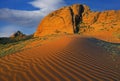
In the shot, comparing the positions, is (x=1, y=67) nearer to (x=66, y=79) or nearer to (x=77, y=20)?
(x=66, y=79)

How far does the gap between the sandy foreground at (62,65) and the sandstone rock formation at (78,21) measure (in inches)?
831

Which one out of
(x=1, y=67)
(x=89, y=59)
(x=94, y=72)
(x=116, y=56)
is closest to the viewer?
(x=94, y=72)

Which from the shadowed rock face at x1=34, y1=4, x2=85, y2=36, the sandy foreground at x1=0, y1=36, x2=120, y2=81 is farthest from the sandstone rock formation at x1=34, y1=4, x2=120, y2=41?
the sandy foreground at x1=0, y1=36, x2=120, y2=81

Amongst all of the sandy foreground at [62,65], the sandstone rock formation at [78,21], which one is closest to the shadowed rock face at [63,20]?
the sandstone rock formation at [78,21]

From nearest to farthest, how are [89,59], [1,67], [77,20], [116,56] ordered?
[1,67]
[89,59]
[116,56]
[77,20]

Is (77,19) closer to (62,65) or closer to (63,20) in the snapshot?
(63,20)

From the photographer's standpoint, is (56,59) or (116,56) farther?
(116,56)

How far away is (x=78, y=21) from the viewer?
37281 mm

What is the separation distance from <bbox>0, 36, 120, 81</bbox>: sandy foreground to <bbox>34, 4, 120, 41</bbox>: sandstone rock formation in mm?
21117

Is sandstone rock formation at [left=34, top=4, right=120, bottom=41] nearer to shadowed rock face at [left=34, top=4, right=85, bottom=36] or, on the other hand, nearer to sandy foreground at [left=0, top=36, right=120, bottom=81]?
shadowed rock face at [left=34, top=4, right=85, bottom=36]

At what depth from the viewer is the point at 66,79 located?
7.75 m

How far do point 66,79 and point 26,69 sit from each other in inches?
66.4

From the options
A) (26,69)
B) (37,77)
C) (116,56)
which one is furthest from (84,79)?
(116,56)

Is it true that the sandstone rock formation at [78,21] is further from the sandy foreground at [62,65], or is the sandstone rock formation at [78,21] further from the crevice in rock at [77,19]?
the sandy foreground at [62,65]
